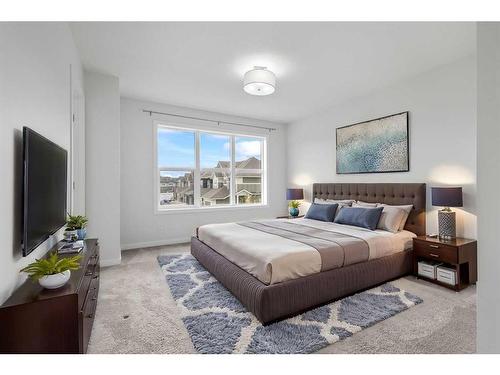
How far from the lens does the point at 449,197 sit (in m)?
2.78

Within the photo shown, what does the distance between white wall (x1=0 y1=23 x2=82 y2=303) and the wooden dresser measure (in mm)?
91

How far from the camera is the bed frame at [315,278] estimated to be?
1979 mm

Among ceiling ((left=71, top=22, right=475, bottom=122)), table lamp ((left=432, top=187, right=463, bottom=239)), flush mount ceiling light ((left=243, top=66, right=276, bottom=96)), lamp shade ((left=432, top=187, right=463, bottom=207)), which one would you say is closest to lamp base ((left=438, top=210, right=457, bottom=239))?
table lamp ((left=432, top=187, right=463, bottom=239))

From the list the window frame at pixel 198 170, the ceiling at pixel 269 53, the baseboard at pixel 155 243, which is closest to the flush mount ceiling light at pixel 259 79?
the ceiling at pixel 269 53

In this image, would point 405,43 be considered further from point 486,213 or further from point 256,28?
point 486,213

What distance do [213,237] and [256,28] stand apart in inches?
90.8

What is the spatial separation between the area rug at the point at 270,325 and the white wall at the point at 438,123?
1.54 meters

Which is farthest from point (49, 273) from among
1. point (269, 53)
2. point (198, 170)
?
point (198, 170)

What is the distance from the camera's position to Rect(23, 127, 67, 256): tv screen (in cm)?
141

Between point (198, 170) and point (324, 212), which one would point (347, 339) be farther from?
point (198, 170)

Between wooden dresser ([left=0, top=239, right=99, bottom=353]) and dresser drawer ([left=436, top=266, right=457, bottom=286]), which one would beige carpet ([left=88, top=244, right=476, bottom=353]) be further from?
wooden dresser ([left=0, top=239, right=99, bottom=353])

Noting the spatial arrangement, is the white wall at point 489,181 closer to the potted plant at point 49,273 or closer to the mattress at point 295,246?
the mattress at point 295,246

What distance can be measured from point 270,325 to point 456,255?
2.12 metres
